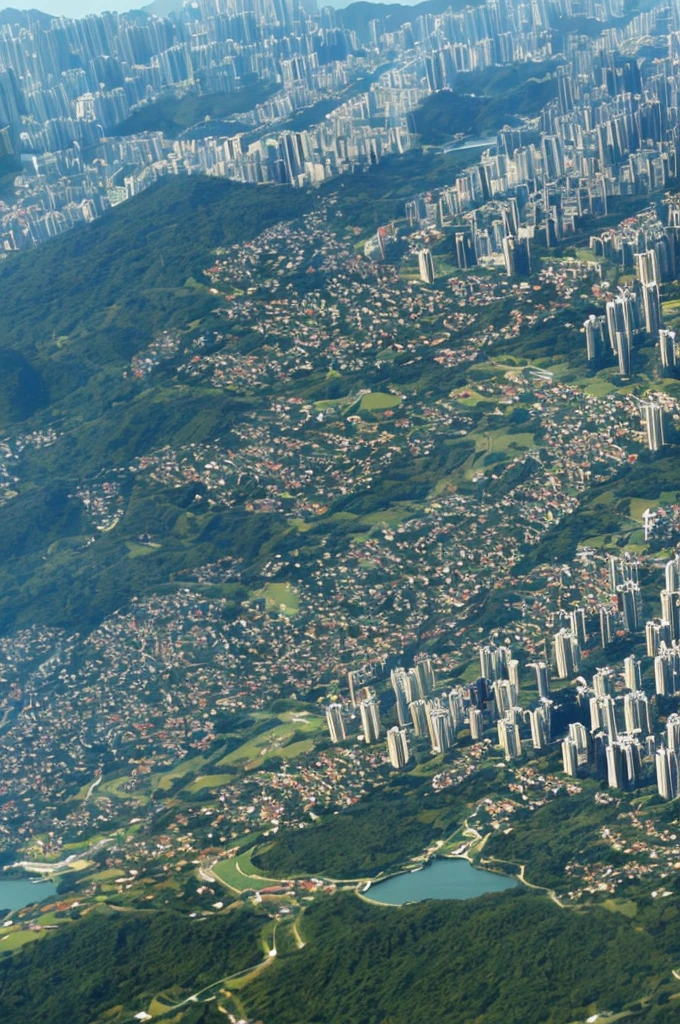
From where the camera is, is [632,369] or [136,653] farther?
[632,369]

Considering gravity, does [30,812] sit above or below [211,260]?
below

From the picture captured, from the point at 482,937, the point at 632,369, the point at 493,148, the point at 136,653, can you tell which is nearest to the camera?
the point at 482,937

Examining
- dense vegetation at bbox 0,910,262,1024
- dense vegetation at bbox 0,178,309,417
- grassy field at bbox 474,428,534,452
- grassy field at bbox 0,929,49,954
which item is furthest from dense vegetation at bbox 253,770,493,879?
dense vegetation at bbox 0,178,309,417

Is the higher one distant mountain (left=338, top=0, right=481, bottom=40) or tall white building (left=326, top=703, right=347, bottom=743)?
distant mountain (left=338, top=0, right=481, bottom=40)

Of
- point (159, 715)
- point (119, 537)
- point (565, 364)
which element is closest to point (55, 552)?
point (119, 537)

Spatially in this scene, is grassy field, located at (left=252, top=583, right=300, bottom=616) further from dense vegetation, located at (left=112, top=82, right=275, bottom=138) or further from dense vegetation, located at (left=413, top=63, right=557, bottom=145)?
dense vegetation, located at (left=112, top=82, right=275, bottom=138)

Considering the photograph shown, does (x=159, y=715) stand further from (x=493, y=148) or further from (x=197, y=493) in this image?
(x=493, y=148)

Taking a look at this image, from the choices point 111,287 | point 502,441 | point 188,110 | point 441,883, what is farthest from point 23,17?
point 441,883

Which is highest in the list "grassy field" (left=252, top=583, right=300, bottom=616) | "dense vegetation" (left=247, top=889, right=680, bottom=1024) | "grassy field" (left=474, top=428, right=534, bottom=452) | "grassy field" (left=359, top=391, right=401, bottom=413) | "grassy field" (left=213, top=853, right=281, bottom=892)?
"grassy field" (left=359, top=391, right=401, bottom=413)
